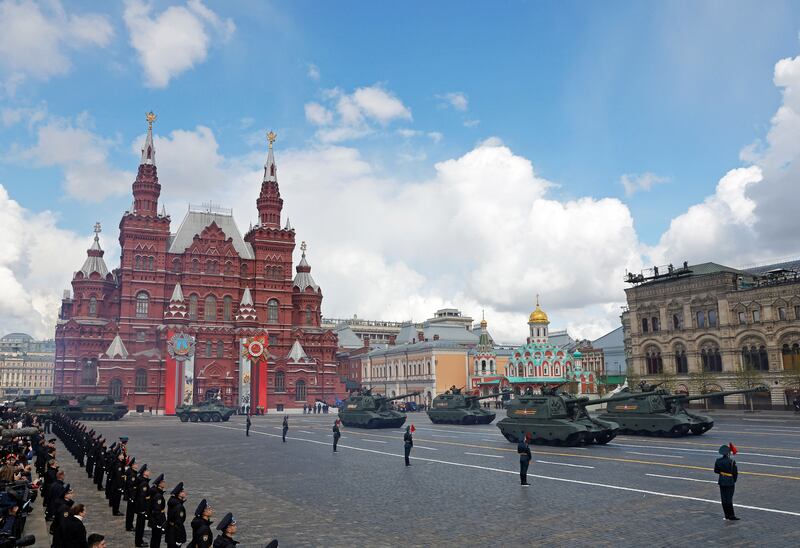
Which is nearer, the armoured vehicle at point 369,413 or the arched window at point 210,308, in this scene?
the armoured vehicle at point 369,413

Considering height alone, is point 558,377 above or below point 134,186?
below

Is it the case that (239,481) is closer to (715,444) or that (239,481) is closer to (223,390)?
(715,444)

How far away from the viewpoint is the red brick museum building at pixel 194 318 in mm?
60531

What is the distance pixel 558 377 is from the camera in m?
73.2

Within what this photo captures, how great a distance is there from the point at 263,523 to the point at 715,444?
2018 centimetres

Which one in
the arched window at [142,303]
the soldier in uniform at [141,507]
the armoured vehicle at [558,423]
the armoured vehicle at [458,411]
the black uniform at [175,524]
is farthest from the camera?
the arched window at [142,303]

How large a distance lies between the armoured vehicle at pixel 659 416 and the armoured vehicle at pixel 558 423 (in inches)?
150

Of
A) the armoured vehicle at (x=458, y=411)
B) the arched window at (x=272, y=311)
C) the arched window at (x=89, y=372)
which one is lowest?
the armoured vehicle at (x=458, y=411)

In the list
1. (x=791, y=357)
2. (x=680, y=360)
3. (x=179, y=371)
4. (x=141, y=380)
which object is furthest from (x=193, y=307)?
(x=791, y=357)

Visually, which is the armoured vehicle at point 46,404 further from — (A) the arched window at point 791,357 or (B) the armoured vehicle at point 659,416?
(A) the arched window at point 791,357

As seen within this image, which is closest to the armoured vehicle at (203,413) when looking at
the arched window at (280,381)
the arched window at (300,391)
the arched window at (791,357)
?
the arched window at (280,381)

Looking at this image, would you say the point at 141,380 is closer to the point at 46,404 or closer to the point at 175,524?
the point at 46,404

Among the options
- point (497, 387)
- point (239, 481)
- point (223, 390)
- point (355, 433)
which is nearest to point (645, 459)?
point (239, 481)

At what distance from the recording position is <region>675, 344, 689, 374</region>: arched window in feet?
179
